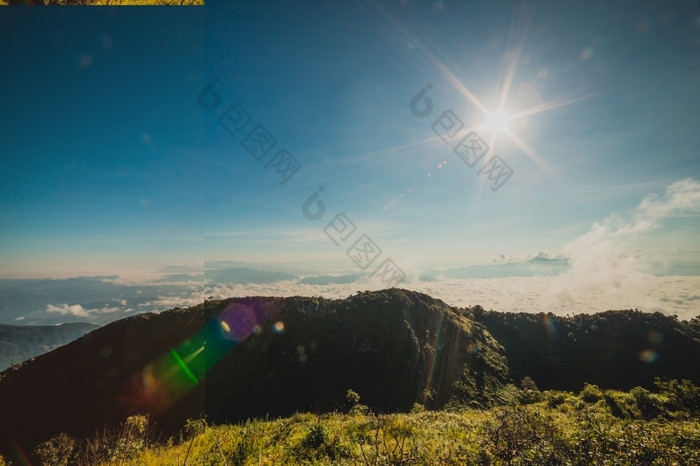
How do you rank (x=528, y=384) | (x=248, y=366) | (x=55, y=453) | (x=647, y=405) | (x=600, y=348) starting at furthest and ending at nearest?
(x=600, y=348), (x=528, y=384), (x=248, y=366), (x=55, y=453), (x=647, y=405)

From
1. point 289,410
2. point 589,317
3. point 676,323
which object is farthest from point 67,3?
point 676,323

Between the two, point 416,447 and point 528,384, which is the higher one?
point 416,447

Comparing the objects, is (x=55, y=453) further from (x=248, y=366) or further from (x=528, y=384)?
(x=528, y=384)

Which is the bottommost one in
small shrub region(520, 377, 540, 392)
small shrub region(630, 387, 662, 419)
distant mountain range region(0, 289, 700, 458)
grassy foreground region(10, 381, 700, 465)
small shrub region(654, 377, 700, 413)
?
small shrub region(520, 377, 540, 392)

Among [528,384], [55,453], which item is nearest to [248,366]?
[55,453]

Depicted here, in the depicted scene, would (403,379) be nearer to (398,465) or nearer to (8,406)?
(398,465)

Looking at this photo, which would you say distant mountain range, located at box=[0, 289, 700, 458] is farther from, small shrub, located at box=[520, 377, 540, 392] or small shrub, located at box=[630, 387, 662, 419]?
small shrub, located at box=[630, 387, 662, 419]

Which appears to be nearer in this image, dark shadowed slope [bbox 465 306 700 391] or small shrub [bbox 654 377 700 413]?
small shrub [bbox 654 377 700 413]

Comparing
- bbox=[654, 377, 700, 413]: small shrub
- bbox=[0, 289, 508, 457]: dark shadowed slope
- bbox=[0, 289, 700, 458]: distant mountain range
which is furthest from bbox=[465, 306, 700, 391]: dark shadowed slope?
bbox=[654, 377, 700, 413]: small shrub
